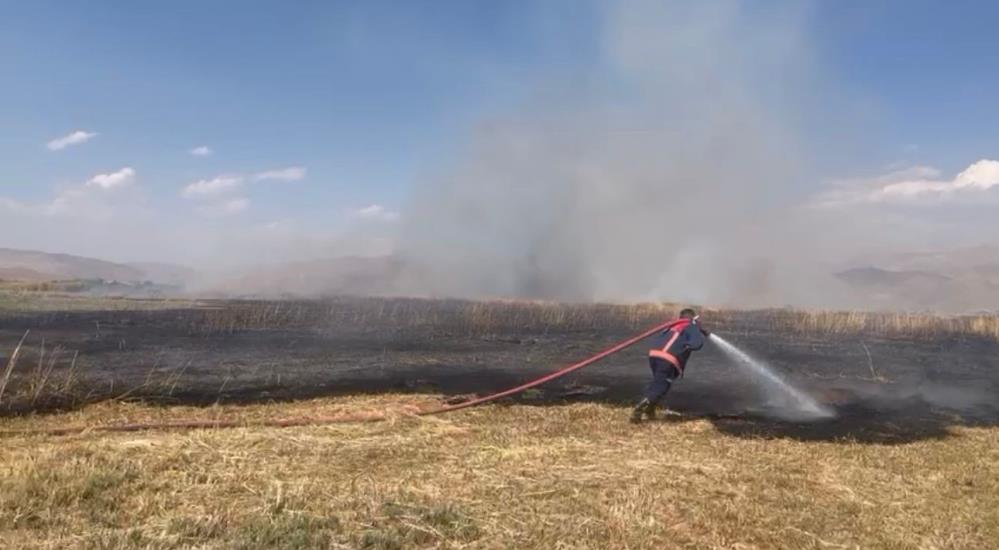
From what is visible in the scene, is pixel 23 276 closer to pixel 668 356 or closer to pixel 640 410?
pixel 640 410

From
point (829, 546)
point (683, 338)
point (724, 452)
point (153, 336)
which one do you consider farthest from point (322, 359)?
point (829, 546)

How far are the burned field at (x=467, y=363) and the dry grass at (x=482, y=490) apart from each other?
221 centimetres

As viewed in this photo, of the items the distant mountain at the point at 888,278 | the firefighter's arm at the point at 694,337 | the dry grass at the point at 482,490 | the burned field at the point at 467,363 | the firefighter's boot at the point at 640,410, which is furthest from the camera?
the distant mountain at the point at 888,278

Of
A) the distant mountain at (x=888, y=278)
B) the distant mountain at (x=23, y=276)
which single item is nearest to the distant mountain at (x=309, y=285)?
the distant mountain at (x=23, y=276)

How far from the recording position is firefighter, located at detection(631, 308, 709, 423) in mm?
11641

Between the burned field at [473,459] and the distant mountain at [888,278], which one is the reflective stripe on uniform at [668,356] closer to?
the burned field at [473,459]

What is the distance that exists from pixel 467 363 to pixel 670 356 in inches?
350

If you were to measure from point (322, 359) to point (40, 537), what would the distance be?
1430 cm

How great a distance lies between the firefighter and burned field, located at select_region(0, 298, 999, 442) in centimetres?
111

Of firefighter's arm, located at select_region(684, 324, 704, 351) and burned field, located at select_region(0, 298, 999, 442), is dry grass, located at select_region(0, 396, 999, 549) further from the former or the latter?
burned field, located at select_region(0, 298, 999, 442)

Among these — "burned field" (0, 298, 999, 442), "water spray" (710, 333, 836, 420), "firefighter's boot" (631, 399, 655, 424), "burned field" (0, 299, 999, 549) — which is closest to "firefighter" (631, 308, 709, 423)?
"firefighter's boot" (631, 399, 655, 424)

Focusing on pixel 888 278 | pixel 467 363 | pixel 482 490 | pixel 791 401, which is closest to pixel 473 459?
pixel 482 490

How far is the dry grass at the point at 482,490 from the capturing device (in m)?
6.00

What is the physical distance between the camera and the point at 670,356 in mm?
11664
